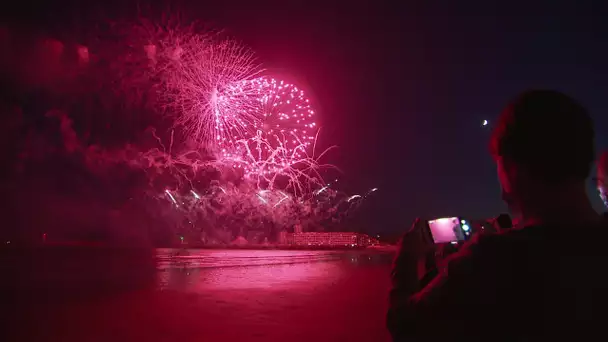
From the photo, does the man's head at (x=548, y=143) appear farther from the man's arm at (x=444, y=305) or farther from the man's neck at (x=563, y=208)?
the man's arm at (x=444, y=305)

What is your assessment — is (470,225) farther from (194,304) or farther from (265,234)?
(265,234)

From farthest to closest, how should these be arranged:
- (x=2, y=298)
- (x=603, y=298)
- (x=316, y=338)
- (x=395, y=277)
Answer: (x=2, y=298), (x=316, y=338), (x=395, y=277), (x=603, y=298)

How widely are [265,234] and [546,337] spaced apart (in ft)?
158

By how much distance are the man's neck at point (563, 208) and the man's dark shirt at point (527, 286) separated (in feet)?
0.37

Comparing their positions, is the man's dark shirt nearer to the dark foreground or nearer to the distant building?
the dark foreground

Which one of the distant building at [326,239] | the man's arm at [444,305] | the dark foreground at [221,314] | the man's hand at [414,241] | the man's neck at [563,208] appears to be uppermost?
the man's neck at [563,208]

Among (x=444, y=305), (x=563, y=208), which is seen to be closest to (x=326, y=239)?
(x=563, y=208)

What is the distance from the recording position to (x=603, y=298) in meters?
0.89

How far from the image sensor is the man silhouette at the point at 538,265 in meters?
0.90

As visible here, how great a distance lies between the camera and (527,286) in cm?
91

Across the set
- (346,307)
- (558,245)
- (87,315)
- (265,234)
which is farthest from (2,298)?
(265,234)

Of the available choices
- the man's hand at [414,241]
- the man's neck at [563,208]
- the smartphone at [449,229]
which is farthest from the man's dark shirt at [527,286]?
the smartphone at [449,229]

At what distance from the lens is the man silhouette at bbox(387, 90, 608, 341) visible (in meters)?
0.90

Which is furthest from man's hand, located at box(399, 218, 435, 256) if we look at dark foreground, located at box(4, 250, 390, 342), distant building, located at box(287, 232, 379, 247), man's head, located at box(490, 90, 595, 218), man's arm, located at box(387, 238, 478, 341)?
distant building, located at box(287, 232, 379, 247)
